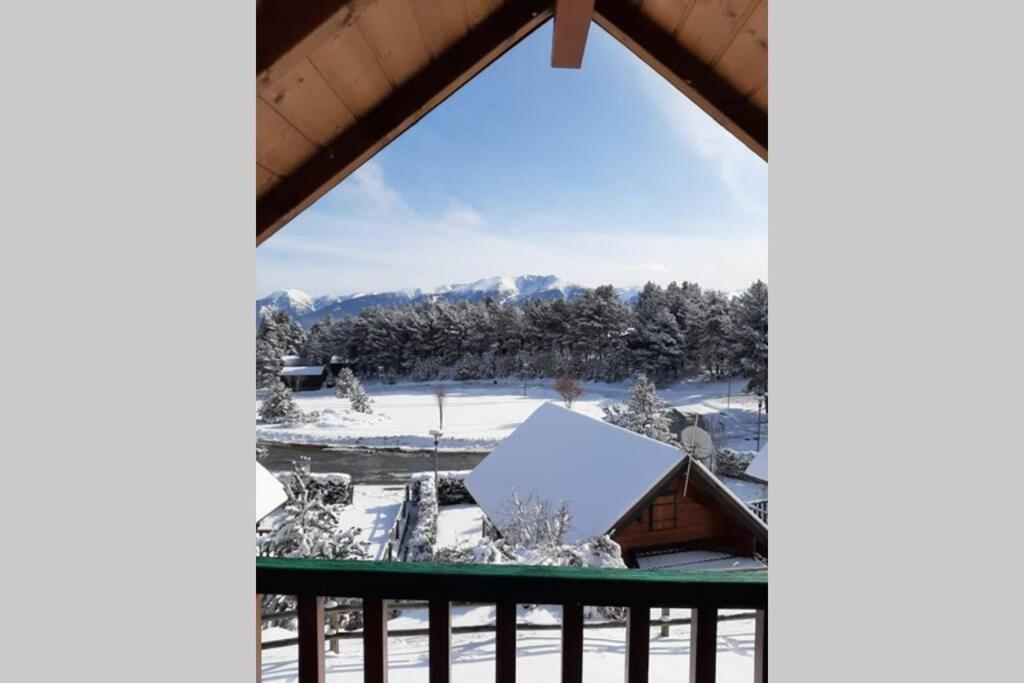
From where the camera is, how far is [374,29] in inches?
25.1

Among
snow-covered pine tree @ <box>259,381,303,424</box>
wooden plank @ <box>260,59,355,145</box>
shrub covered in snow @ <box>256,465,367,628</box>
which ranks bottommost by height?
shrub covered in snow @ <box>256,465,367,628</box>

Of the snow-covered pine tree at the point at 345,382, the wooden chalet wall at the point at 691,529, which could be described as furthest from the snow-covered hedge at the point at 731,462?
the snow-covered pine tree at the point at 345,382

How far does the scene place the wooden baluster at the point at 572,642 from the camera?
53 cm

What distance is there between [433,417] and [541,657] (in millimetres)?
4450

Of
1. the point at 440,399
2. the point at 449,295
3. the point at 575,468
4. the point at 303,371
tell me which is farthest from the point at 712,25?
the point at 440,399

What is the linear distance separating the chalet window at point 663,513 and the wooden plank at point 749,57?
3684 millimetres

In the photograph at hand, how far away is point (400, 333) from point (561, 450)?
79.2 inches

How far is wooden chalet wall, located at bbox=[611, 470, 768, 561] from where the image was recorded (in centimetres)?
393

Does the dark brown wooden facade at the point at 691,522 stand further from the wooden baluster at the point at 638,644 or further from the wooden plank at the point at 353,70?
the wooden plank at the point at 353,70

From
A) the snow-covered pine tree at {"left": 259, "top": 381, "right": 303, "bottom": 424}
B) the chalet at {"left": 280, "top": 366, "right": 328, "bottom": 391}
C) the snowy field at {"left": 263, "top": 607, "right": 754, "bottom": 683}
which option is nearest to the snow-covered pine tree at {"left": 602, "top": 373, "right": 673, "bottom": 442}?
the chalet at {"left": 280, "top": 366, "right": 328, "bottom": 391}

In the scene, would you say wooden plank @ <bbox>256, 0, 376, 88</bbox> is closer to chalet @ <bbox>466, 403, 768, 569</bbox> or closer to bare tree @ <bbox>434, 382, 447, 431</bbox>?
chalet @ <bbox>466, 403, 768, 569</bbox>

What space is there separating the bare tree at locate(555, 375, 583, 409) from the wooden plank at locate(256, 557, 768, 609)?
16.3 ft
